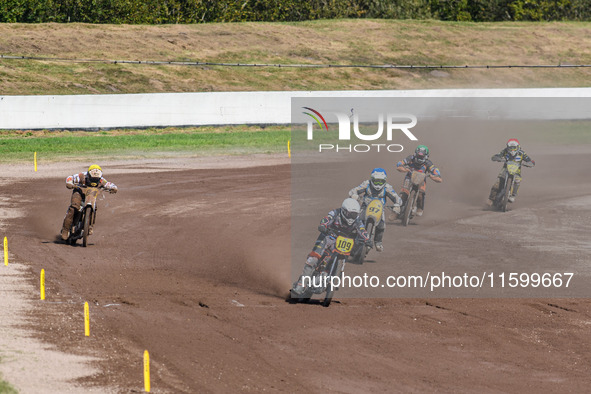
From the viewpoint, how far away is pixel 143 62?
165 ft

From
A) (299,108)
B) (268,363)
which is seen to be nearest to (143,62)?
(299,108)

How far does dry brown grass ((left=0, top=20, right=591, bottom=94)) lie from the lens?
1893 inches

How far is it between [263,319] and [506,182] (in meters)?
11.4

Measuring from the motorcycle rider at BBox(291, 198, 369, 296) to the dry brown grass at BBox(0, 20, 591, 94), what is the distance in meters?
33.1

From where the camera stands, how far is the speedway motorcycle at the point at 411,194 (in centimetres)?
2069

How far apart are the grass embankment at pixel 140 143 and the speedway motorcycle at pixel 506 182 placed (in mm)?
14128

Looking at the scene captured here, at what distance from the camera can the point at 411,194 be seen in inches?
819

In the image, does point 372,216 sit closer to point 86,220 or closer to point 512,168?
point 86,220

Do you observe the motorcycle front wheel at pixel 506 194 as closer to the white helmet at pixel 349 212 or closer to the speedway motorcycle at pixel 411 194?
the speedway motorcycle at pixel 411 194

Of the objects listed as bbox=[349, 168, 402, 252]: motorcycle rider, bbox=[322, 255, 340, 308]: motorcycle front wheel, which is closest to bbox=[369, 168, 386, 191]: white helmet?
bbox=[349, 168, 402, 252]: motorcycle rider

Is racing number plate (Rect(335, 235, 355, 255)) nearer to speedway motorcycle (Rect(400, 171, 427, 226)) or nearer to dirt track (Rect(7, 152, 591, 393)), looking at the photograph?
dirt track (Rect(7, 152, 591, 393))

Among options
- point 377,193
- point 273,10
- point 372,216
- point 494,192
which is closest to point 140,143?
point 494,192

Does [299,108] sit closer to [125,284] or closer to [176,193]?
[176,193]

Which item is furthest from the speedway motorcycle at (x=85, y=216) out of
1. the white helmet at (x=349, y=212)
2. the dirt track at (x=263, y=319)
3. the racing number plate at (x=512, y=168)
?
the racing number plate at (x=512, y=168)
